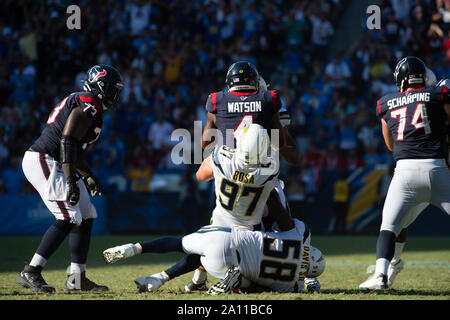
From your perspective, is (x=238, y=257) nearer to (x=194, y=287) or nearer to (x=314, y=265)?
(x=194, y=287)

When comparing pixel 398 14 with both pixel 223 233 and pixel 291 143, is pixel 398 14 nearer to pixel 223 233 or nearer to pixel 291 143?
pixel 291 143

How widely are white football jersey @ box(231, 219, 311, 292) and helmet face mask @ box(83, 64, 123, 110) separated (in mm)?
1886

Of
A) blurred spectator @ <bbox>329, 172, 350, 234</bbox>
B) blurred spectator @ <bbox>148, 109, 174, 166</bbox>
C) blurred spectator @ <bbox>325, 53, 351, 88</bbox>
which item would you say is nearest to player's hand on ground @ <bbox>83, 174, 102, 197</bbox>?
blurred spectator @ <bbox>329, 172, 350, 234</bbox>

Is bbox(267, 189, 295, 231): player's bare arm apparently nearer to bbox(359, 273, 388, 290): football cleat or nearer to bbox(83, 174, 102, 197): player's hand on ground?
bbox(359, 273, 388, 290): football cleat

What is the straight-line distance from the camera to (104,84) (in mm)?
6262

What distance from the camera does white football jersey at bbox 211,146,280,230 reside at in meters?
5.46

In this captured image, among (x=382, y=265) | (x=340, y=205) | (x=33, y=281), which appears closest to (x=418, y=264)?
(x=382, y=265)

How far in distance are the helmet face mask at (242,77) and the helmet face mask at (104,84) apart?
3.71 feet

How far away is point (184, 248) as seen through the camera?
5609 millimetres

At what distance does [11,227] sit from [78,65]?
506cm

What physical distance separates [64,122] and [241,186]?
189 cm

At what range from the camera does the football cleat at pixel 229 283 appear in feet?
17.6
